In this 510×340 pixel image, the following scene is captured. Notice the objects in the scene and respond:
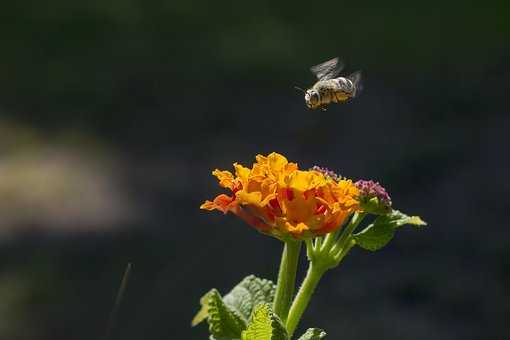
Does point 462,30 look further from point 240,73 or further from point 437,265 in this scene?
point 437,265

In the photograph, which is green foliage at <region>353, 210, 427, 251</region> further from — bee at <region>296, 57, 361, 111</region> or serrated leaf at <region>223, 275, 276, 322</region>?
bee at <region>296, 57, 361, 111</region>

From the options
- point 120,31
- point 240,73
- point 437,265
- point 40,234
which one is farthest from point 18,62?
point 437,265

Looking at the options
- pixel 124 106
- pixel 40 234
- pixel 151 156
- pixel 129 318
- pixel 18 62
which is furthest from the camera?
pixel 18 62

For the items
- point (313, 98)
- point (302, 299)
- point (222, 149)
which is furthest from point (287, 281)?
point (222, 149)

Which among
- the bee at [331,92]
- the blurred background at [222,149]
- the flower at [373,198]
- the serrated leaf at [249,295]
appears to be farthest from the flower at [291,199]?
the blurred background at [222,149]

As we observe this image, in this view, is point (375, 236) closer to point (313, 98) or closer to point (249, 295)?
point (249, 295)

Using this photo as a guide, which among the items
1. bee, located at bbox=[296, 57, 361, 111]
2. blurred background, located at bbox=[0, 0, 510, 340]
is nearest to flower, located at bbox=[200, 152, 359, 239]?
bee, located at bbox=[296, 57, 361, 111]
